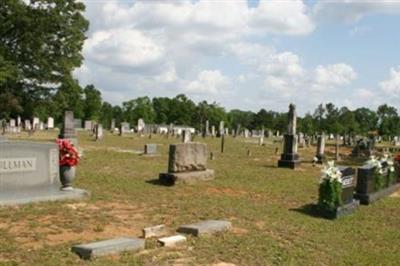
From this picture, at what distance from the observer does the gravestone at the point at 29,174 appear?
37.2 ft

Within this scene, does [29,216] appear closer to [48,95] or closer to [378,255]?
[378,255]

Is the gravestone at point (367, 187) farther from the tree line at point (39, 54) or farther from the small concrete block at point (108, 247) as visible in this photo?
the tree line at point (39, 54)

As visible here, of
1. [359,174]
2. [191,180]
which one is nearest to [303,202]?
[359,174]

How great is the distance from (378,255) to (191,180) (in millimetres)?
7825

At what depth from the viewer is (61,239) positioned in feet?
29.1

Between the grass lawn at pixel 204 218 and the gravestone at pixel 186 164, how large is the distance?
40 cm

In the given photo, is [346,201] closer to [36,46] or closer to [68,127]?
[68,127]

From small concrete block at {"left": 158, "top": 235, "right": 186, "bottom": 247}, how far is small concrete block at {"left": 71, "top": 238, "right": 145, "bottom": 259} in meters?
0.35

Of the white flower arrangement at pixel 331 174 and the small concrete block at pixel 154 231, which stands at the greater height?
the white flower arrangement at pixel 331 174

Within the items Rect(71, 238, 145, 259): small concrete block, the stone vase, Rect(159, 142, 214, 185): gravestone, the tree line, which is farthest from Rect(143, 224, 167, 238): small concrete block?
the tree line

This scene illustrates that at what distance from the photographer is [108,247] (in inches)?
317

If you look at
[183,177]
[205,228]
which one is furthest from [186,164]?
[205,228]

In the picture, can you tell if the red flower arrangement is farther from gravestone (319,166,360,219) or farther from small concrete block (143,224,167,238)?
gravestone (319,166,360,219)

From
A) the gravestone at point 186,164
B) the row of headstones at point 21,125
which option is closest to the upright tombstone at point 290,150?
the gravestone at point 186,164
